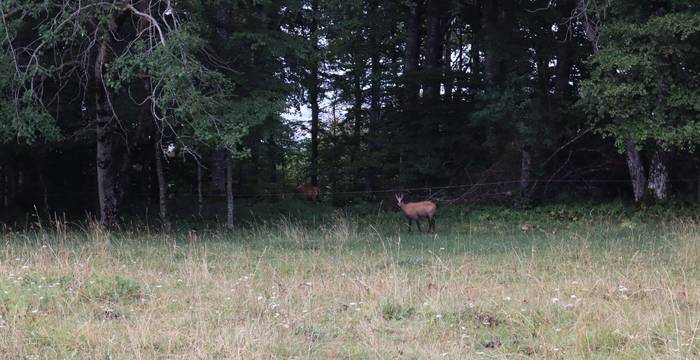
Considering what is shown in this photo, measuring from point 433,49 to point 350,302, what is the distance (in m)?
18.2

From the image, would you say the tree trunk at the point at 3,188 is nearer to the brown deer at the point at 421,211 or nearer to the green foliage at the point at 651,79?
the brown deer at the point at 421,211

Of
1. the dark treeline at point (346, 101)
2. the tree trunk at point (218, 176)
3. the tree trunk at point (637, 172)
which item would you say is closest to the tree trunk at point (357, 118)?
the dark treeline at point (346, 101)

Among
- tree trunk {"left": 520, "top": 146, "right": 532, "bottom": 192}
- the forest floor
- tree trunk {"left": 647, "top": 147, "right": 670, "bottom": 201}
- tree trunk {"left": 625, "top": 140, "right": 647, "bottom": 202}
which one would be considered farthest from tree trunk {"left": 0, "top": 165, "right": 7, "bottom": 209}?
tree trunk {"left": 647, "top": 147, "right": 670, "bottom": 201}

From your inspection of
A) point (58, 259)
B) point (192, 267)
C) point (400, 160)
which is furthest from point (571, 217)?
point (58, 259)

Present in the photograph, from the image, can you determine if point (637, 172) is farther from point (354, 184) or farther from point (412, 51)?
point (354, 184)

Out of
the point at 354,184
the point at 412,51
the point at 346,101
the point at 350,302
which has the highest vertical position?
the point at 412,51

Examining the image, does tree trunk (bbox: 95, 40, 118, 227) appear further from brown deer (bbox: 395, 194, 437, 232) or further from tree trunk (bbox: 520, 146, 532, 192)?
tree trunk (bbox: 520, 146, 532, 192)

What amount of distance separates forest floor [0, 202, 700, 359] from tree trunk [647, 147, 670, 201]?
582cm

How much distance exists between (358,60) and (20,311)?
69.7 ft

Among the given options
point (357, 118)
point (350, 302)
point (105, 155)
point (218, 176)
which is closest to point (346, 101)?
point (357, 118)

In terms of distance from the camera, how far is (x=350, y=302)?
5.77m

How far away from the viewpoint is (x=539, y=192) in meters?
18.3

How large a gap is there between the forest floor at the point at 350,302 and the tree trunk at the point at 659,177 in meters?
5.82

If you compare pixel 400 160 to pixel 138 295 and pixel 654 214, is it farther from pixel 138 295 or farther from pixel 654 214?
pixel 138 295
